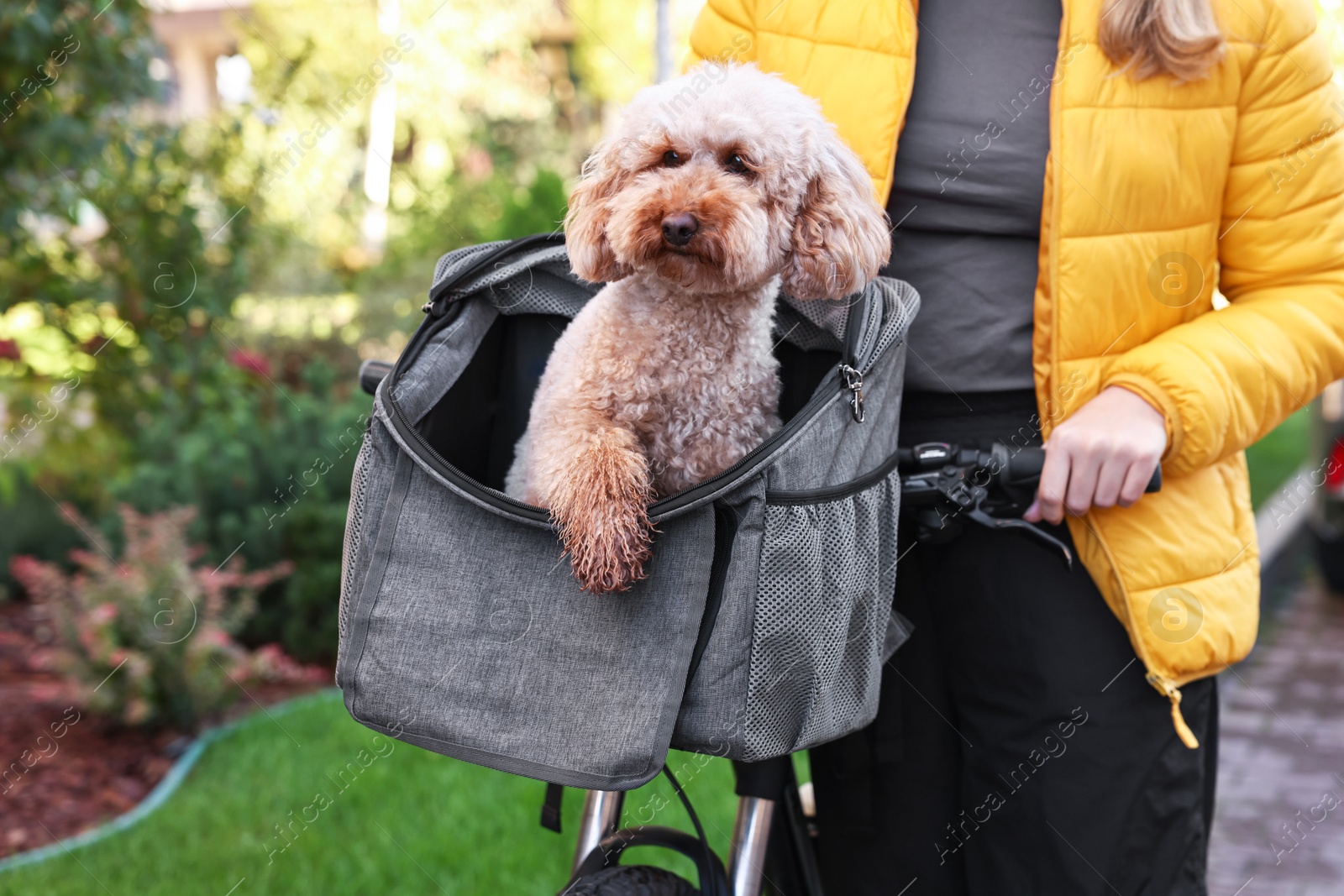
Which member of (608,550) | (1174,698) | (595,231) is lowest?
(1174,698)

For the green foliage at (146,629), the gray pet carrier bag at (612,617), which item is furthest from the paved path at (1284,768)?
the green foliage at (146,629)

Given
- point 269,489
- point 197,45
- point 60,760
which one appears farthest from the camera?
point 197,45

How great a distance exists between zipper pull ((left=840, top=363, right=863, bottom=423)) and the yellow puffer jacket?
1.40 ft

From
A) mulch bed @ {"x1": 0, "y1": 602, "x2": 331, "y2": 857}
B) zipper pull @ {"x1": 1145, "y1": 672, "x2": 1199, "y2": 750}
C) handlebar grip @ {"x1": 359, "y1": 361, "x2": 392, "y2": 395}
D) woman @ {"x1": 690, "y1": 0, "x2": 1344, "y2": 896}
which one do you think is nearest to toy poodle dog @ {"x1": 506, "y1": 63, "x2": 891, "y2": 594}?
woman @ {"x1": 690, "y1": 0, "x2": 1344, "y2": 896}

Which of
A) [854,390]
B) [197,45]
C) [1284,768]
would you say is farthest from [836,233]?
[197,45]

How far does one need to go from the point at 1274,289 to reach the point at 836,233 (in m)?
0.68

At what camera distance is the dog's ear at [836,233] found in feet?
5.11

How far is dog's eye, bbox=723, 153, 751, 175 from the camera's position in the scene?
1.72 meters

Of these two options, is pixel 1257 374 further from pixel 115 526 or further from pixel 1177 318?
pixel 115 526

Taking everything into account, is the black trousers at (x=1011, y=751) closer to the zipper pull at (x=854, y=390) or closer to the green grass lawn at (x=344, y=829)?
the zipper pull at (x=854, y=390)

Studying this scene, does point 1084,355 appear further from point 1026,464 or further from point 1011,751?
point 1011,751

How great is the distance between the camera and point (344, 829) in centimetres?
336

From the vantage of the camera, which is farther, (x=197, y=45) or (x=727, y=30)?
(x=197, y=45)

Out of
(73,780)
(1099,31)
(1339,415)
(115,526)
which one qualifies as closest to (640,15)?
(1339,415)
